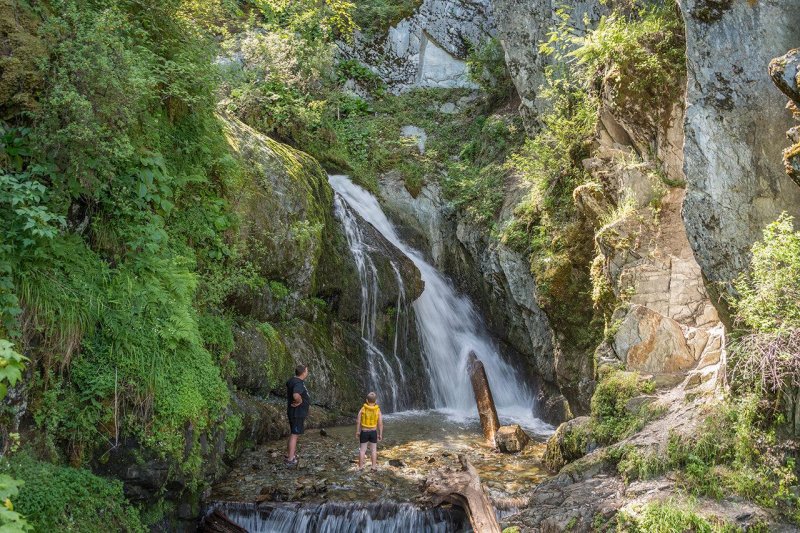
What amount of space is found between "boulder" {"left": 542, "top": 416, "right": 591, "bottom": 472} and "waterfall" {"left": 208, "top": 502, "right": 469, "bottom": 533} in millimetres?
2476

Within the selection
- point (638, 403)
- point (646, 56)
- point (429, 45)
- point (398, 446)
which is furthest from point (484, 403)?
point (429, 45)

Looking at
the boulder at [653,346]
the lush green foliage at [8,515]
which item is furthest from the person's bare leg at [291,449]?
the boulder at [653,346]

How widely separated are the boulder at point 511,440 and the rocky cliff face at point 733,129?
14.5ft

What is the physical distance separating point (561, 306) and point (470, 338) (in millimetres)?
4574

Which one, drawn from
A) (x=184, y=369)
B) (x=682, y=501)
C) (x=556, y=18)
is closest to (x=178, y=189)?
(x=184, y=369)

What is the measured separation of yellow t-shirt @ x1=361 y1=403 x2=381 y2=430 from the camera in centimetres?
843

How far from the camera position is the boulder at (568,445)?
8.44m

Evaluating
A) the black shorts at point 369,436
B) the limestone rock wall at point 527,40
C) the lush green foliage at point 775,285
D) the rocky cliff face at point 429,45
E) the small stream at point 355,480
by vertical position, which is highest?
the rocky cliff face at point 429,45

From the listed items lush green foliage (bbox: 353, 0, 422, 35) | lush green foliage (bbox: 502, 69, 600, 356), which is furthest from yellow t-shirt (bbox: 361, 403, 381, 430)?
lush green foliage (bbox: 353, 0, 422, 35)

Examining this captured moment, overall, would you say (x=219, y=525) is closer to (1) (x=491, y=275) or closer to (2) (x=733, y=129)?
(2) (x=733, y=129)

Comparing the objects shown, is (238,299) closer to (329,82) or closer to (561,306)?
(561,306)

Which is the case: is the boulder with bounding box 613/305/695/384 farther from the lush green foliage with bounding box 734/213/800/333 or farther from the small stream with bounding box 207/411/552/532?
the small stream with bounding box 207/411/552/532

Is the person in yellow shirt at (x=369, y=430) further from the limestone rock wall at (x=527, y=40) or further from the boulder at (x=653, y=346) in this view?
the limestone rock wall at (x=527, y=40)

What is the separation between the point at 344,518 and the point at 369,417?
187 centimetres
